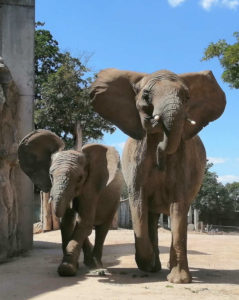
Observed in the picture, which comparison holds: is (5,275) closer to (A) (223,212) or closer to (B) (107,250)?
(B) (107,250)

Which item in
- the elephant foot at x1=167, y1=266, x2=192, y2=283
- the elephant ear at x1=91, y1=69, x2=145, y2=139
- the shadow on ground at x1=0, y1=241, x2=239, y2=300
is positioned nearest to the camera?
the shadow on ground at x1=0, y1=241, x2=239, y2=300

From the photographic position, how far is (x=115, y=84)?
19.2 feet

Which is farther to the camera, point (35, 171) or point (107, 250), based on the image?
point (107, 250)

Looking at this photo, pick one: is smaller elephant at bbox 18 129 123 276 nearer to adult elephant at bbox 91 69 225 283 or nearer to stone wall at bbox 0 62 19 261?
adult elephant at bbox 91 69 225 283

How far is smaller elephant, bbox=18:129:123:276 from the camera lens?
609 centimetres

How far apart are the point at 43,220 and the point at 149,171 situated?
11.6 meters

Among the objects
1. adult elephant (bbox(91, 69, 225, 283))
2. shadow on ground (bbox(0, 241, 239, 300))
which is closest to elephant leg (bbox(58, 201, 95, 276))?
shadow on ground (bbox(0, 241, 239, 300))

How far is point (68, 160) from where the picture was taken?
5977 mm

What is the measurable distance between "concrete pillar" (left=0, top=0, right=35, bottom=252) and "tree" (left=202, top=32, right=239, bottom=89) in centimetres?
552

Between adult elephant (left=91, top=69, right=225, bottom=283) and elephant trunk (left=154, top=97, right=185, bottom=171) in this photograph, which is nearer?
elephant trunk (left=154, top=97, right=185, bottom=171)

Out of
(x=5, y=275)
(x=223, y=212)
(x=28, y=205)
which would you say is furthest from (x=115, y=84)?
(x=223, y=212)

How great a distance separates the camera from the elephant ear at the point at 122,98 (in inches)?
229

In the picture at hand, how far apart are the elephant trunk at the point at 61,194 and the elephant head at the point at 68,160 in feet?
0.99

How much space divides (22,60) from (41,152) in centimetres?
474
